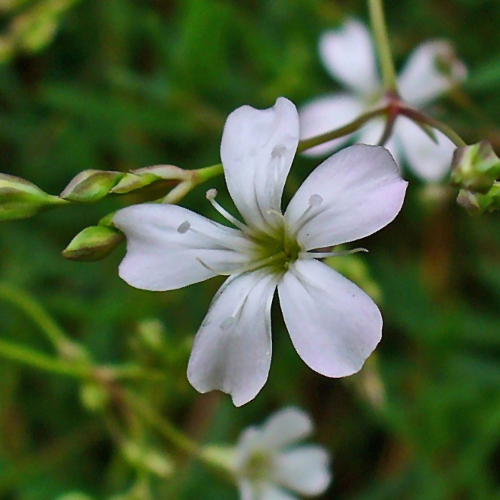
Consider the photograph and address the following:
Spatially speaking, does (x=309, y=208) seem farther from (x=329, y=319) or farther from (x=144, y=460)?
(x=144, y=460)

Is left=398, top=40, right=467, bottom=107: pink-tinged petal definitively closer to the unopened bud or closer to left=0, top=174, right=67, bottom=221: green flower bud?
the unopened bud

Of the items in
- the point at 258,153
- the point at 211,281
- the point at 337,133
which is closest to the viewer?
the point at 258,153

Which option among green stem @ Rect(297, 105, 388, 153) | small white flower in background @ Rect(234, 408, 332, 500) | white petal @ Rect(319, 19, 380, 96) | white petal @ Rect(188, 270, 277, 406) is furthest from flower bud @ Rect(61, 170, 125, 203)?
white petal @ Rect(319, 19, 380, 96)

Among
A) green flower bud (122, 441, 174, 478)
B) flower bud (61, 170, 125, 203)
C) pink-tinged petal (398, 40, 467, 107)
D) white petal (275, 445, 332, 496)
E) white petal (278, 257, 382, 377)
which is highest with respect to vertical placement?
pink-tinged petal (398, 40, 467, 107)

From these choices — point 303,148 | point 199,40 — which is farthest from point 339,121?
point 303,148

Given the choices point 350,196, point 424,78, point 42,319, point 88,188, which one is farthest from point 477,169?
point 424,78

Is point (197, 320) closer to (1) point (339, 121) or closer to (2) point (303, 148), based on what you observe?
(1) point (339, 121)
